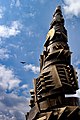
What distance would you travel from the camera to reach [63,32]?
648 inches

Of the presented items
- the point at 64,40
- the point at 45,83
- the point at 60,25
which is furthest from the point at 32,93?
the point at 60,25

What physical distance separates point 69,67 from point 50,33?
300 centimetres

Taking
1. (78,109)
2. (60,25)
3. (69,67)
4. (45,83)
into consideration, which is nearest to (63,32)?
(60,25)

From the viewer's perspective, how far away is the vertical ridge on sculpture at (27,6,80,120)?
1244cm

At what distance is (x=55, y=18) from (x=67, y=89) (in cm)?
558

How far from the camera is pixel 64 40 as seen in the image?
1609 centimetres

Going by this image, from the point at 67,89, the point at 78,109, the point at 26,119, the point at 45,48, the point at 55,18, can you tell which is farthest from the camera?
the point at 55,18

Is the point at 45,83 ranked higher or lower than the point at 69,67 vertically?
lower

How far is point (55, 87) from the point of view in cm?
1312

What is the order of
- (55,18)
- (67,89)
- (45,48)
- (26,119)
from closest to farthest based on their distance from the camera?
(67,89)
(26,119)
(45,48)
(55,18)

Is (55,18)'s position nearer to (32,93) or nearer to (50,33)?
(50,33)

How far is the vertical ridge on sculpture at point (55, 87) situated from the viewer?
1244 centimetres

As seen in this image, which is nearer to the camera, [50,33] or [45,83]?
[45,83]

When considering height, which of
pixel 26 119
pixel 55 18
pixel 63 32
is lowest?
pixel 26 119
